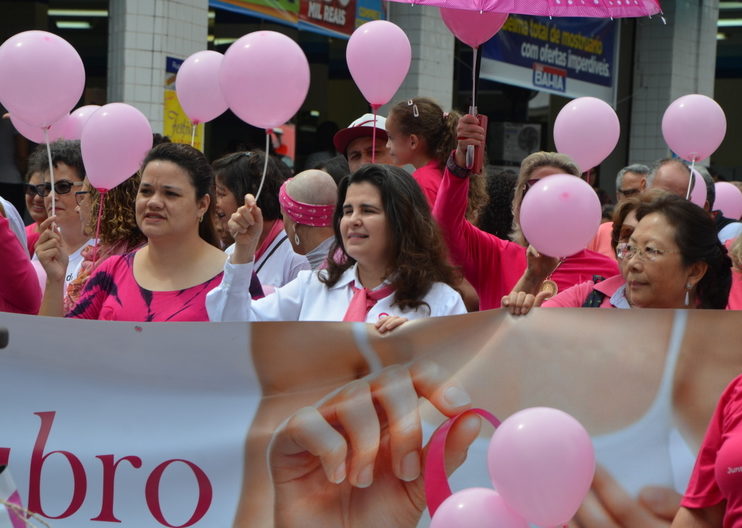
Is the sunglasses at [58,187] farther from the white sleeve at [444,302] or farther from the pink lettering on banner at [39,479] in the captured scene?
the white sleeve at [444,302]

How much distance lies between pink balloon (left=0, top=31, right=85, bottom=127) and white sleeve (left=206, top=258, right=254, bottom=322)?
1.32 m

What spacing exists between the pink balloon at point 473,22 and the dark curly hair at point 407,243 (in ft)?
3.97

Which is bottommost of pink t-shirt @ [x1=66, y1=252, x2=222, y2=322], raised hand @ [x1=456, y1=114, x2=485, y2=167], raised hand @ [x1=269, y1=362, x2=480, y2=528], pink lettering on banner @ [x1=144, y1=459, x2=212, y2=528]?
pink lettering on banner @ [x1=144, y1=459, x2=212, y2=528]

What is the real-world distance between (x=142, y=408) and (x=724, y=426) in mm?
1749

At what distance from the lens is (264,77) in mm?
4215

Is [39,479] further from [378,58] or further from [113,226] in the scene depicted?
[378,58]

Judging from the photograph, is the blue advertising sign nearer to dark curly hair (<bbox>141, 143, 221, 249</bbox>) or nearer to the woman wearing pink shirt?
the woman wearing pink shirt

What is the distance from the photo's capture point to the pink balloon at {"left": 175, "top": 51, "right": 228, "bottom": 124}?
5934 mm

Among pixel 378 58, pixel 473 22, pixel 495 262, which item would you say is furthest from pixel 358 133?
pixel 495 262

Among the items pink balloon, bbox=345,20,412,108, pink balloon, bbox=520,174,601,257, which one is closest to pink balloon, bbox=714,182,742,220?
pink balloon, bbox=345,20,412,108

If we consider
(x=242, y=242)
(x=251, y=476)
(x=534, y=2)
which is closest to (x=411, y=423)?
(x=251, y=476)

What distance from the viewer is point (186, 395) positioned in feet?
11.5

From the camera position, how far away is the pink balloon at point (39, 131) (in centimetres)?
554

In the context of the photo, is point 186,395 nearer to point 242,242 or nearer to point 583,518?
point 242,242
